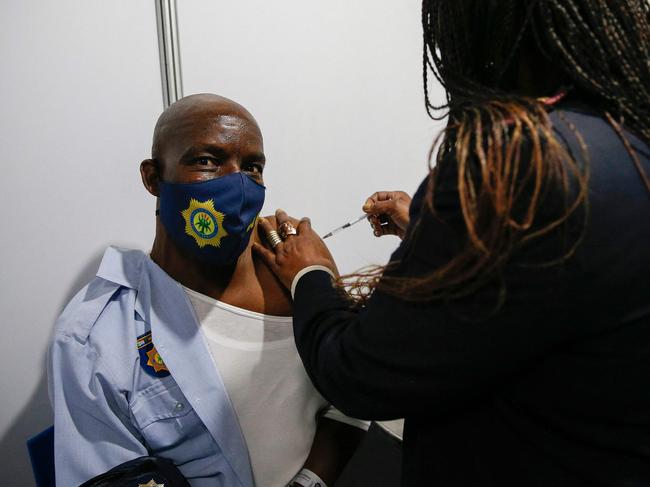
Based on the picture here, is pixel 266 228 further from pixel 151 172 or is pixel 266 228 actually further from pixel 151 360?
pixel 151 360

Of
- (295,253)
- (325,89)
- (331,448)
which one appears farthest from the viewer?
(325,89)

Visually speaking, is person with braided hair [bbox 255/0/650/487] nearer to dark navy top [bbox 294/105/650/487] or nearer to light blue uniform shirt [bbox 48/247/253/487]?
dark navy top [bbox 294/105/650/487]

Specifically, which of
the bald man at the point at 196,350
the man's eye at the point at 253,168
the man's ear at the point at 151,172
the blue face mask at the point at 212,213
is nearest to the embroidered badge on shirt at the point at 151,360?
the bald man at the point at 196,350

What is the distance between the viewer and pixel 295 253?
1132 millimetres

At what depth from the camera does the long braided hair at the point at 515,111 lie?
0.60 m

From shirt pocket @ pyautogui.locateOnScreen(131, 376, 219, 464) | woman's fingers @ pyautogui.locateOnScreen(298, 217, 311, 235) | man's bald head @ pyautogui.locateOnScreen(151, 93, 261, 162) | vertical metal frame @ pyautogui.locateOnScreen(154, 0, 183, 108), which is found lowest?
shirt pocket @ pyautogui.locateOnScreen(131, 376, 219, 464)

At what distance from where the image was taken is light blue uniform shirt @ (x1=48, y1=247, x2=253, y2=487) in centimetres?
116

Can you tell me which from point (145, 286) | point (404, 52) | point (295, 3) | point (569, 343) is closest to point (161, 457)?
point (145, 286)

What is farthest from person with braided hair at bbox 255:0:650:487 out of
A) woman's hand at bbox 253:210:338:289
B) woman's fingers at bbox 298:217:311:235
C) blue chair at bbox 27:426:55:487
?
blue chair at bbox 27:426:55:487

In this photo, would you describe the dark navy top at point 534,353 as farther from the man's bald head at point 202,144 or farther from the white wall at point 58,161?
the white wall at point 58,161

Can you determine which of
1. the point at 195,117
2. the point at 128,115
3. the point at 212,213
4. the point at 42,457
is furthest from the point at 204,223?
the point at 42,457

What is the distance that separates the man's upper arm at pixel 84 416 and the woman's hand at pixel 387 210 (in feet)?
2.33

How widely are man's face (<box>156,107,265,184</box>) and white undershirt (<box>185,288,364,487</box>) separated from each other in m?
0.29

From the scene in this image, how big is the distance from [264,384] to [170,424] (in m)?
0.22
